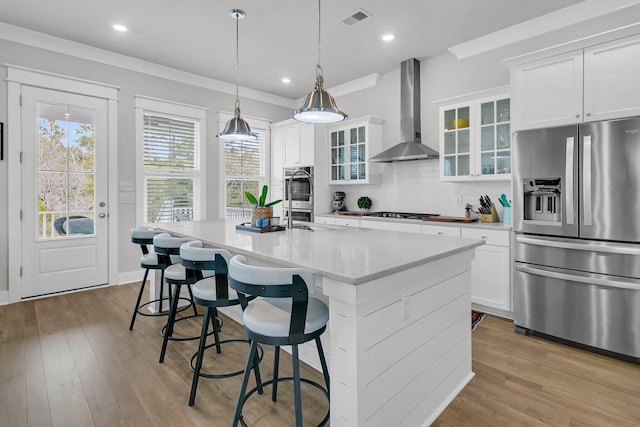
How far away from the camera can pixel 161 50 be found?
423cm

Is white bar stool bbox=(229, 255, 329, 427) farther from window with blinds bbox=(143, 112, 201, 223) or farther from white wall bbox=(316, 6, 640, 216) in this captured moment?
window with blinds bbox=(143, 112, 201, 223)

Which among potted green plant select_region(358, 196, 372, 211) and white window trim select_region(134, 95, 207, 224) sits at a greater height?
white window trim select_region(134, 95, 207, 224)

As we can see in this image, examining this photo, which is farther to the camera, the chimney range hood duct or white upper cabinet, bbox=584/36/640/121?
the chimney range hood duct

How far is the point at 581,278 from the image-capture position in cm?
263

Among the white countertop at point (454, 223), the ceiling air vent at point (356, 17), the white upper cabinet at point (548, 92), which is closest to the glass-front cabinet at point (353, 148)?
the white countertop at point (454, 223)

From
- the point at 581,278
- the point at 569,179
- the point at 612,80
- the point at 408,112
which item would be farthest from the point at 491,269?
the point at 408,112

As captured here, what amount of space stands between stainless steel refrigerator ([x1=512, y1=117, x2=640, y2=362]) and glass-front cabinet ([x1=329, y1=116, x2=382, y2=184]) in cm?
219

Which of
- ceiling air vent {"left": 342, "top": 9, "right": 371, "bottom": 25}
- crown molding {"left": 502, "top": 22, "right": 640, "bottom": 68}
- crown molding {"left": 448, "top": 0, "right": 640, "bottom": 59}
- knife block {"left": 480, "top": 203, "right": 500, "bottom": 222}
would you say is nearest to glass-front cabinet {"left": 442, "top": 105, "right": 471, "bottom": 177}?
knife block {"left": 480, "top": 203, "right": 500, "bottom": 222}

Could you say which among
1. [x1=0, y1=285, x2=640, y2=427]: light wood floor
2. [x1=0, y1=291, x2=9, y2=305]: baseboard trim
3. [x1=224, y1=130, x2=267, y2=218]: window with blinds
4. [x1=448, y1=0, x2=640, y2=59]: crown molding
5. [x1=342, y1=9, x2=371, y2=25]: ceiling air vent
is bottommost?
[x1=0, y1=285, x2=640, y2=427]: light wood floor

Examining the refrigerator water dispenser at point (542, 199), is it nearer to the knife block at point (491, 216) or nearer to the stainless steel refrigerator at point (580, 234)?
the stainless steel refrigerator at point (580, 234)

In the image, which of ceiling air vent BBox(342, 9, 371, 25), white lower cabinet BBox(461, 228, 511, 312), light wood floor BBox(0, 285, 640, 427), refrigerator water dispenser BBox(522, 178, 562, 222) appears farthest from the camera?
ceiling air vent BBox(342, 9, 371, 25)

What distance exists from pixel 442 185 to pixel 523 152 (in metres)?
1.47

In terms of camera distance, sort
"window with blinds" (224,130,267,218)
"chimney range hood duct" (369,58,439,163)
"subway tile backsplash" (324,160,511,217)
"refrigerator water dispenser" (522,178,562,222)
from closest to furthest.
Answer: "refrigerator water dispenser" (522,178,562,222) < "subway tile backsplash" (324,160,511,217) < "chimney range hood duct" (369,58,439,163) < "window with blinds" (224,130,267,218)

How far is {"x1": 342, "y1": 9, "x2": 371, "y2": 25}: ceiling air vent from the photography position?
3.36 meters
